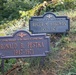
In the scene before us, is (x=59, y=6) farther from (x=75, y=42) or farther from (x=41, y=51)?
(x=41, y=51)

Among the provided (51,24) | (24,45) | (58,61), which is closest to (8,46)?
(24,45)

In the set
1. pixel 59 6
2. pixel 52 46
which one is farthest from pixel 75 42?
pixel 59 6

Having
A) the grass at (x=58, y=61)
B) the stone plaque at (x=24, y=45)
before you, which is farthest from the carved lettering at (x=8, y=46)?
the grass at (x=58, y=61)

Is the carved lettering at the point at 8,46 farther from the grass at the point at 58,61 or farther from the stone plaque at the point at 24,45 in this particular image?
the grass at the point at 58,61

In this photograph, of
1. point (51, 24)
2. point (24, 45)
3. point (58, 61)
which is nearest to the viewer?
point (24, 45)

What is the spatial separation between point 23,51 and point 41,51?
342 mm

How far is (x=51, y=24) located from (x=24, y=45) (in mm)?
1442

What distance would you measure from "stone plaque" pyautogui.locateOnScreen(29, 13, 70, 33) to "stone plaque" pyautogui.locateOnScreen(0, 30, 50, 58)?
1245 millimetres

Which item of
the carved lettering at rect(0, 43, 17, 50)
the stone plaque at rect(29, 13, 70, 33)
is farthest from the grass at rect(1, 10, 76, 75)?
the carved lettering at rect(0, 43, 17, 50)

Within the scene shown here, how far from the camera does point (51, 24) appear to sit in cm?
703

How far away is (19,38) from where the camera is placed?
578 cm

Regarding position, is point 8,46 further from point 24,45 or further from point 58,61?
point 58,61

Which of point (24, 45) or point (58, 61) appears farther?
point (58, 61)

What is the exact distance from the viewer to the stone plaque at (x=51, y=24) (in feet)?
23.0
